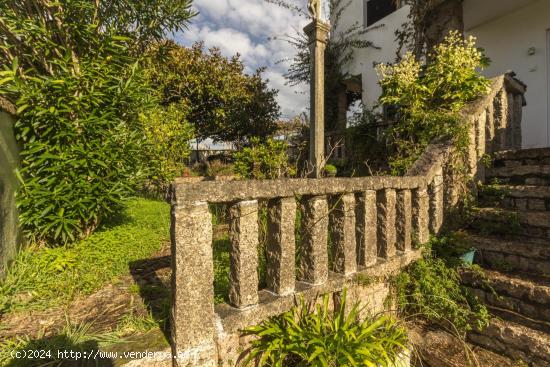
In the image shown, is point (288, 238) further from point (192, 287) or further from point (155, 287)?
point (155, 287)

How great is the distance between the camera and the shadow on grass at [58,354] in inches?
55.0

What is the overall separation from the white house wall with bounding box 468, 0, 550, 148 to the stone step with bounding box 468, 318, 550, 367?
524 cm

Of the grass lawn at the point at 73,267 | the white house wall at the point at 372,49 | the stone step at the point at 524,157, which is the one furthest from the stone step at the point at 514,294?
the white house wall at the point at 372,49

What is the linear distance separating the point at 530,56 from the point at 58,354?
8314 mm

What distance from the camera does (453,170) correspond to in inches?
119

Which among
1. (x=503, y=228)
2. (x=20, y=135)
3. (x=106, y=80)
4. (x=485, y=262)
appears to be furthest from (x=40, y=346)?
(x=503, y=228)

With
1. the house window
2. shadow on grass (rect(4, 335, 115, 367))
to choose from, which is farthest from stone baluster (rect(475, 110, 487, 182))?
the house window

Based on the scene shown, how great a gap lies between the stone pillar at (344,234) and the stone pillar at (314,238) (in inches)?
7.1

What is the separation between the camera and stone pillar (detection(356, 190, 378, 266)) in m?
2.27

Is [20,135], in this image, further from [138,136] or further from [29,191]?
[138,136]

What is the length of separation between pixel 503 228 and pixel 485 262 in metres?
0.39

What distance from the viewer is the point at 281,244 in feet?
5.78

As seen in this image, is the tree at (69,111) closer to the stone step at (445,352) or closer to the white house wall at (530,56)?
the stone step at (445,352)

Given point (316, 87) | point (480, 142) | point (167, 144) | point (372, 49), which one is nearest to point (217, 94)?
point (167, 144)
